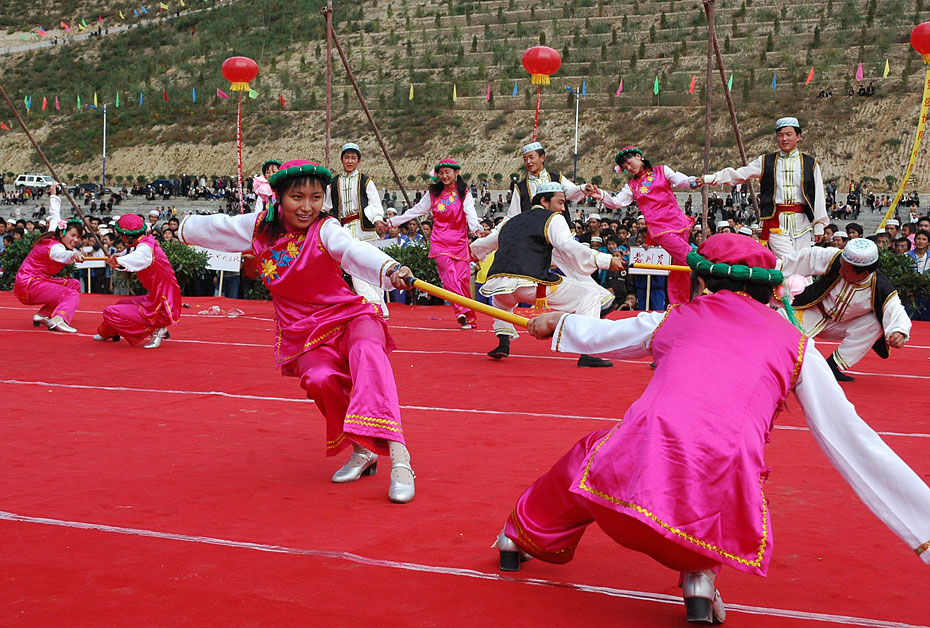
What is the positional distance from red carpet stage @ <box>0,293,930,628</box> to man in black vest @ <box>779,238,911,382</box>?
0.48 meters

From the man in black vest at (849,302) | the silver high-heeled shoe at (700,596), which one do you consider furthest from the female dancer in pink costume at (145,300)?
the silver high-heeled shoe at (700,596)

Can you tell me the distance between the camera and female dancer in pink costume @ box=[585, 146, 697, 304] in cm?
1015

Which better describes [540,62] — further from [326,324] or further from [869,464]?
[869,464]

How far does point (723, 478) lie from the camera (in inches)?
110

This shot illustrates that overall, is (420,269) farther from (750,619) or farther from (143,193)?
(143,193)

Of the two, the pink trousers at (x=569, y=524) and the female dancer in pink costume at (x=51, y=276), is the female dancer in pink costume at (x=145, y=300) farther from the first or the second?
the pink trousers at (x=569, y=524)

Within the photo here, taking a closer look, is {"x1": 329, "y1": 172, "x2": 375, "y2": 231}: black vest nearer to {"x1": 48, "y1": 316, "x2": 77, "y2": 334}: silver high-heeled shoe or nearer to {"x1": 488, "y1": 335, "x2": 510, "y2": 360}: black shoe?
{"x1": 488, "y1": 335, "x2": 510, "y2": 360}: black shoe

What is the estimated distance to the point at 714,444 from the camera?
278 centimetres

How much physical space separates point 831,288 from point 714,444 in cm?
575

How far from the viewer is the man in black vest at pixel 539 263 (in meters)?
8.31

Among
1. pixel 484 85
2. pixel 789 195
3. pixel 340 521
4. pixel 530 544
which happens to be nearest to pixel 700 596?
pixel 530 544

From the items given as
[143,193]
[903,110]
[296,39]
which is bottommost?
[143,193]

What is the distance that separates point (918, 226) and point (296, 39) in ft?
164

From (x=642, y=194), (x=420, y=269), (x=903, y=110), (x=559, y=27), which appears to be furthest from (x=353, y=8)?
(x=642, y=194)
